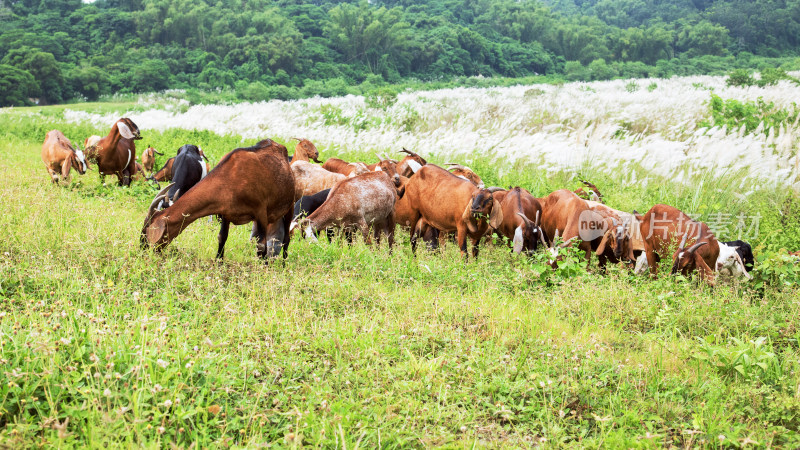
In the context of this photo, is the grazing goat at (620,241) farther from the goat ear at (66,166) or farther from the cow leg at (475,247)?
the goat ear at (66,166)

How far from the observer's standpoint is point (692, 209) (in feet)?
29.6

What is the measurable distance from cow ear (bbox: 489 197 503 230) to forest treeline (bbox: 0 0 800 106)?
31.4 metres

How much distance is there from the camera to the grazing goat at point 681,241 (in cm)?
649

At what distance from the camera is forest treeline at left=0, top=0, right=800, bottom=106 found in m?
40.1

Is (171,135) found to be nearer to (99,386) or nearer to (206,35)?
(99,386)

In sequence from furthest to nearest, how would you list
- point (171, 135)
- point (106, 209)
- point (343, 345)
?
point (171, 135) → point (106, 209) → point (343, 345)

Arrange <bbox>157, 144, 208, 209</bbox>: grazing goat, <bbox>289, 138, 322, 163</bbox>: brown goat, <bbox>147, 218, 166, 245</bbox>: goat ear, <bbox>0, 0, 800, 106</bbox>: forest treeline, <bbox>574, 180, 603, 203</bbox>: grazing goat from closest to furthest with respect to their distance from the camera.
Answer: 1. <bbox>147, 218, 166, 245</bbox>: goat ear
2. <bbox>157, 144, 208, 209</bbox>: grazing goat
3. <bbox>574, 180, 603, 203</bbox>: grazing goat
4. <bbox>289, 138, 322, 163</bbox>: brown goat
5. <bbox>0, 0, 800, 106</bbox>: forest treeline

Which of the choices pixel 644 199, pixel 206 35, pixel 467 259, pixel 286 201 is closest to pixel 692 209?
pixel 644 199

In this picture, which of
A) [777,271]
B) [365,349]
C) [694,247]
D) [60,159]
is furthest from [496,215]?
[60,159]

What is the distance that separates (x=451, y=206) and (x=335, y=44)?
4712 centimetres

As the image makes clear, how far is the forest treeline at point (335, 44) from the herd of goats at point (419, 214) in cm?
3008

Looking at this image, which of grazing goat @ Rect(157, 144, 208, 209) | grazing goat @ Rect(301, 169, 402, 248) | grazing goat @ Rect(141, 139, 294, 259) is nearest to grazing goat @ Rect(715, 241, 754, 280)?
grazing goat @ Rect(301, 169, 402, 248)

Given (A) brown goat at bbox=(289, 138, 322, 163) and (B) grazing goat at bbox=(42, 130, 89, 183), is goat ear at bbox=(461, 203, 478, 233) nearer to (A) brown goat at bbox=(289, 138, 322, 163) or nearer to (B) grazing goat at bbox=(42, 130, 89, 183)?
(A) brown goat at bbox=(289, 138, 322, 163)

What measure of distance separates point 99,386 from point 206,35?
48749 millimetres
